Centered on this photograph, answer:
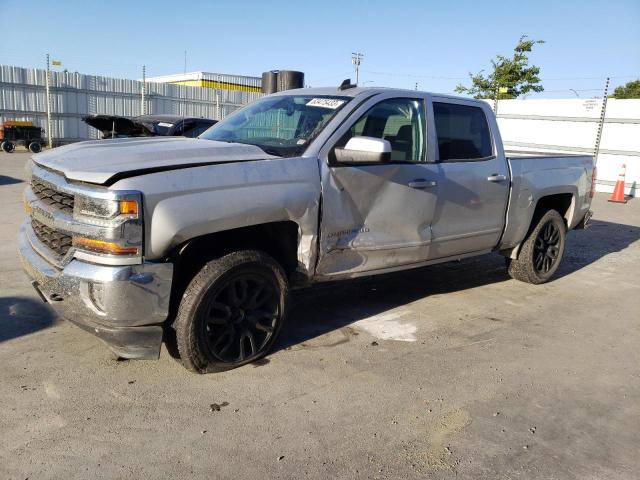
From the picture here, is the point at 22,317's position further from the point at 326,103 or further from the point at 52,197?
the point at 326,103

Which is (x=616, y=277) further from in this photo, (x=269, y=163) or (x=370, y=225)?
(x=269, y=163)

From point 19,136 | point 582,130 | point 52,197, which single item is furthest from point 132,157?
point 19,136

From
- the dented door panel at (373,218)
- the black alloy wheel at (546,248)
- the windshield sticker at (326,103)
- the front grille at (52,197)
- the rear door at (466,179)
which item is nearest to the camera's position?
the front grille at (52,197)

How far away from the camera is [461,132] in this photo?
495 centimetres

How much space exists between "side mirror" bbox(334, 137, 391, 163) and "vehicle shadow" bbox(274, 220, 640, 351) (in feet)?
4.57

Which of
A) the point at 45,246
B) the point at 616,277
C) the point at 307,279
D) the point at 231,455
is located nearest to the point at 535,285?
the point at 616,277

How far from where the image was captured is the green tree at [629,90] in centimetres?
4372

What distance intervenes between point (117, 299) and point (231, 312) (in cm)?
74

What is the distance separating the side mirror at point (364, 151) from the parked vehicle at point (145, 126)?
19.1ft

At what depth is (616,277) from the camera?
21.9 feet

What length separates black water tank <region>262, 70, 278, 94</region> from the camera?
10680mm

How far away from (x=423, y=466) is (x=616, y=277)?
5.07 metres

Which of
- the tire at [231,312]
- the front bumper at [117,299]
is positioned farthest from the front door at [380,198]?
the front bumper at [117,299]

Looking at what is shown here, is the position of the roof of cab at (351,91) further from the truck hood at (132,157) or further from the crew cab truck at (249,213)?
the truck hood at (132,157)
